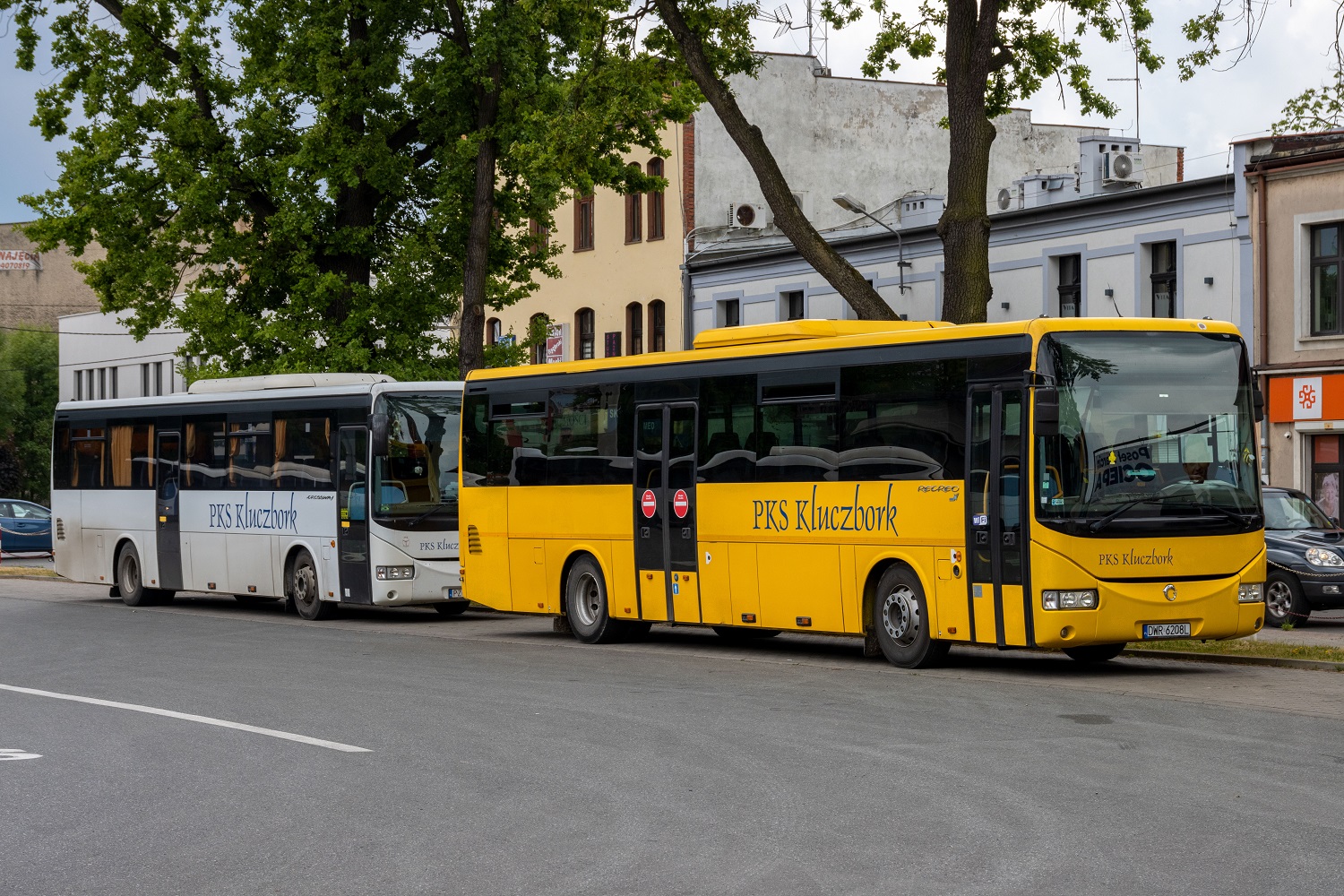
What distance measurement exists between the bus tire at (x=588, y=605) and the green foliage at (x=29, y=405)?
6390 centimetres

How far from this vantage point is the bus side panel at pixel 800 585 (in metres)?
17.7

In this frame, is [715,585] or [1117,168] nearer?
[715,585]

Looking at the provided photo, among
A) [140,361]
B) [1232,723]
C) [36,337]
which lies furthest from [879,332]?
[36,337]

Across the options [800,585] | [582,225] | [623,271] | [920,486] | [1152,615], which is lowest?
[1152,615]

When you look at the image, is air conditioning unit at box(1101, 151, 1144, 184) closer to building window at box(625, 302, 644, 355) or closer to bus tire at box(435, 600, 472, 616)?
building window at box(625, 302, 644, 355)

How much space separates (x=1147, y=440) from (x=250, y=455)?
15.1 metres

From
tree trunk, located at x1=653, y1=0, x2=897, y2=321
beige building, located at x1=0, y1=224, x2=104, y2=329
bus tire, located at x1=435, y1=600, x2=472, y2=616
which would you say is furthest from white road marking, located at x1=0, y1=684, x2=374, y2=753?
beige building, located at x1=0, y1=224, x2=104, y2=329

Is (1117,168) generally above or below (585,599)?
above

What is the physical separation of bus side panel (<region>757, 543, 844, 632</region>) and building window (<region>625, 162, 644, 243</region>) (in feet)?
108

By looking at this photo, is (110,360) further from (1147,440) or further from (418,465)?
(1147,440)

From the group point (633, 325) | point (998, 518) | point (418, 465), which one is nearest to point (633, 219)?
point (633, 325)

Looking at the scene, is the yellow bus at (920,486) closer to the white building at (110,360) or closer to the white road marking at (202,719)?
the white road marking at (202,719)

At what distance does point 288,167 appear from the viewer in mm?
34500

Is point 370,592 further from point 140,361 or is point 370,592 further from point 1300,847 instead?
point 140,361
